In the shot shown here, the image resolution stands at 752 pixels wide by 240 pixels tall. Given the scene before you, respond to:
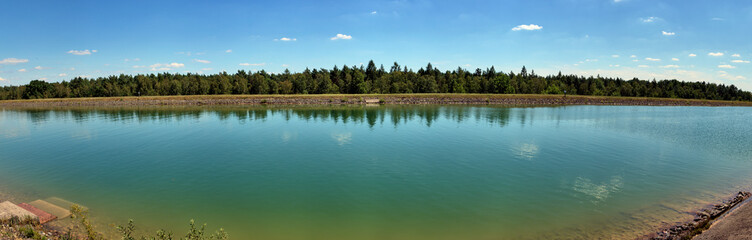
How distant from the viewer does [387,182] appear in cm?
2211

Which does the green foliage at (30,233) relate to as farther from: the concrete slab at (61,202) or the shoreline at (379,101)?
the shoreline at (379,101)

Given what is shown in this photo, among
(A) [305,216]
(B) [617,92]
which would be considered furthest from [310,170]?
(B) [617,92]

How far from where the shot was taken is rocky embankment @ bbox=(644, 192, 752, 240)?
13.9 meters

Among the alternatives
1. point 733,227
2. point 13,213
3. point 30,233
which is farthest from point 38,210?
point 733,227

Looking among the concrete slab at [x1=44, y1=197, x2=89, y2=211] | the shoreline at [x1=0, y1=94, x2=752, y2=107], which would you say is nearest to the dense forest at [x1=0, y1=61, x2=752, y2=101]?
the shoreline at [x1=0, y1=94, x2=752, y2=107]

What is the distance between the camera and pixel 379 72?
190000 mm

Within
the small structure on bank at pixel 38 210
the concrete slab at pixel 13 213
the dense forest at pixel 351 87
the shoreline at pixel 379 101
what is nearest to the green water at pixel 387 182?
the small structure on bank at pixel 38 210

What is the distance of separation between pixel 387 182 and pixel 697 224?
15.7m

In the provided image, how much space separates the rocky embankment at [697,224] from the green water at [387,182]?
66 centimetres

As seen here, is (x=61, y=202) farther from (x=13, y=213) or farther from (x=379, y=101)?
(x=379, y=101)

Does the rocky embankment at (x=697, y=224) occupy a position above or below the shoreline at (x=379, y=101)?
below

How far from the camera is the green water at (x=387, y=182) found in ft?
52.2

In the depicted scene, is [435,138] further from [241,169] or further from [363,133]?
[241,169]

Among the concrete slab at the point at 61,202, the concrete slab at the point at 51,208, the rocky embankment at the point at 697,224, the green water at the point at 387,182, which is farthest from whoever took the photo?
the concrete slab at the point at 61,202
